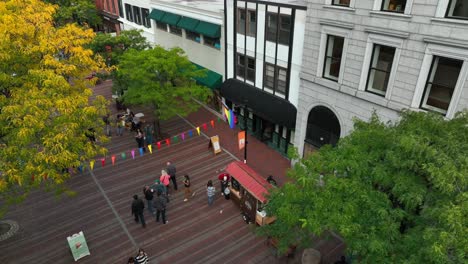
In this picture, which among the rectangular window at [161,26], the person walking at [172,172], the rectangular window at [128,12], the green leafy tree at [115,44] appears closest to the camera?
the person walking at [172,172]

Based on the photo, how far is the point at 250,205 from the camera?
16297mm

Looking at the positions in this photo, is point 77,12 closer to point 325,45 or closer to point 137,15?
point 137,15

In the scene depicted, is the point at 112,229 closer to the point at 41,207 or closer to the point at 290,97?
the point at 41,207

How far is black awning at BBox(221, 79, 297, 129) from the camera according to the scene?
20.7m

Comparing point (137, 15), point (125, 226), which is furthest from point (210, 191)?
Result: point (137, 15)

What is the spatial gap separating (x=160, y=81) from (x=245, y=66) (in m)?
6.39

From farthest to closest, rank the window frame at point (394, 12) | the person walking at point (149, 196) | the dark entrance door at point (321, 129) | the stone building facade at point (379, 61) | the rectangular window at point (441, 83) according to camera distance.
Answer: the dark entrance door at point (321, 129) → the person walking at point (149, 196) → the window frame at point (394, 12) → the rectangular window at point (441, 83) → the stone building facade at point (379, 61)

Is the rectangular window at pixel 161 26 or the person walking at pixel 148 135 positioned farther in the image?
the rectangular window at pixel 161 26

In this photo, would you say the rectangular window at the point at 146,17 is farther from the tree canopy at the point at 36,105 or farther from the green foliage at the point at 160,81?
the tree canopy at the point at 36,105

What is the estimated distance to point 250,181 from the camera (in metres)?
16.2

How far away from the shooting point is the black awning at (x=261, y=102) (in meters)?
20.7

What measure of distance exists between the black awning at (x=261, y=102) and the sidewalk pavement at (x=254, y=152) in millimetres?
2787

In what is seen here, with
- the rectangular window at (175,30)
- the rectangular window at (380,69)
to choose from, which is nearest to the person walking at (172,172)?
the rectangular window at (380,69)

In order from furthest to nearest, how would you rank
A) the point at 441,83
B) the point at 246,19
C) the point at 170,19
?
1. the point at 170,19
2. the point at 246,19
3. the point at 441,83
